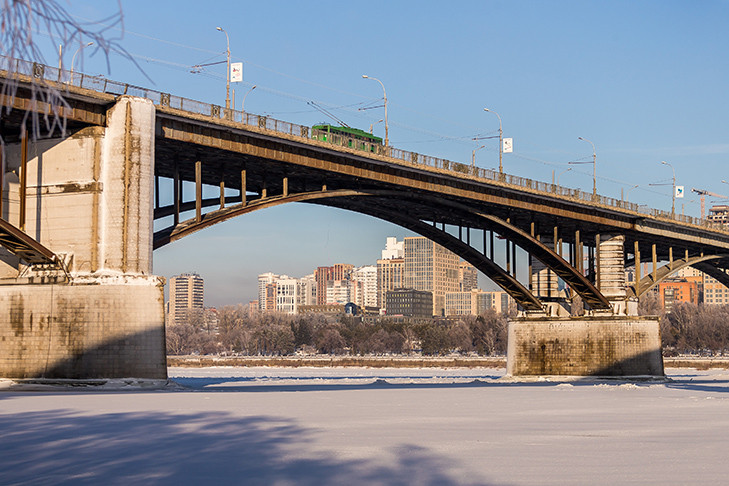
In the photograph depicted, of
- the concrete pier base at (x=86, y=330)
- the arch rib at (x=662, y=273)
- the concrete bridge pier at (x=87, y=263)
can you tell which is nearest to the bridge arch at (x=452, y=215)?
the arch rib at (x=662, y=273)

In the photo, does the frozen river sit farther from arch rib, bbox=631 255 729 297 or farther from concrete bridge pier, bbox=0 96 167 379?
arch rib, bbox=631 255 729 297

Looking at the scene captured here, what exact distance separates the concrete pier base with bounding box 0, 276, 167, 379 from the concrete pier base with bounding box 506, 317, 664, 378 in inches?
1723

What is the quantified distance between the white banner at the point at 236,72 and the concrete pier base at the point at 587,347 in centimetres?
3794

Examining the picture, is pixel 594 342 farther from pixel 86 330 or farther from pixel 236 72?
pixel 86 330

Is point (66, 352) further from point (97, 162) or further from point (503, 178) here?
point (503, 178)

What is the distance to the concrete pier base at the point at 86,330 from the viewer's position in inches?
1449

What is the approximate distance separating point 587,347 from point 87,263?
157 feet

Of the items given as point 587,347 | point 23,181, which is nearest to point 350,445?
point 23,181

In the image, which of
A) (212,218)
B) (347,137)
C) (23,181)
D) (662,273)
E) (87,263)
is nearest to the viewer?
(23,181)

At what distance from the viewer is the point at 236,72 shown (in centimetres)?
4784

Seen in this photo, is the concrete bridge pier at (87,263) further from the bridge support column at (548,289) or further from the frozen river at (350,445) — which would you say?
the bridge support column at (548,289)

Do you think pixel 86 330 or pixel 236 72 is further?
pixel 236 72

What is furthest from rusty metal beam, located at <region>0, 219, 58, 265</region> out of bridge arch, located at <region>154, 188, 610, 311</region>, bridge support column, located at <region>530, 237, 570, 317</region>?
bridge support column, located at <region>530, 237, 570, 317</region>

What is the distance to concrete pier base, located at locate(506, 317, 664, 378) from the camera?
72.6m
